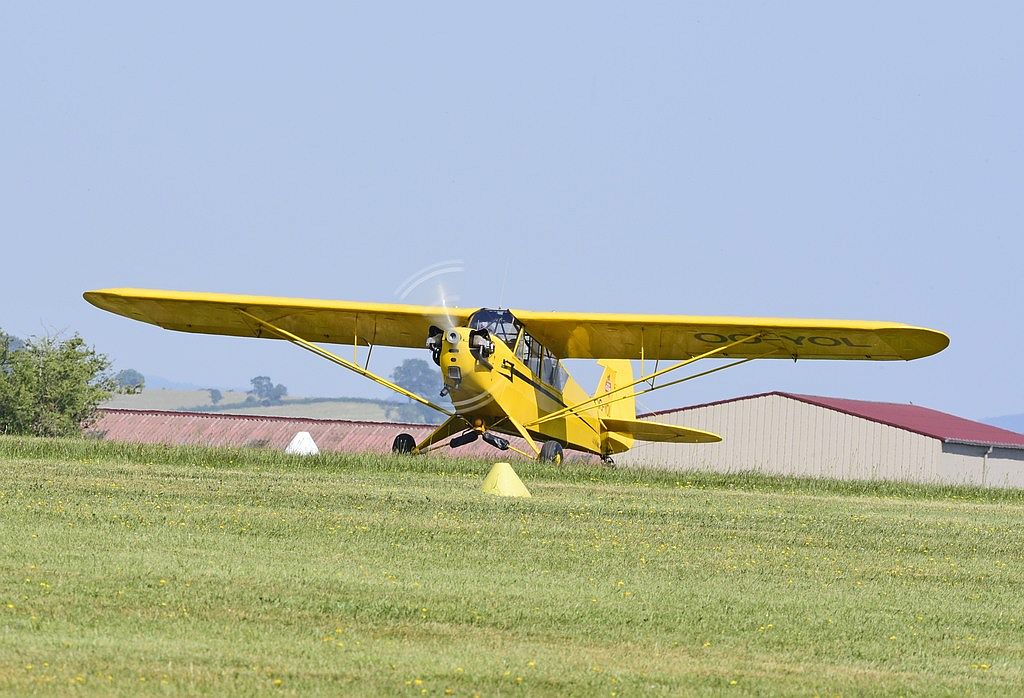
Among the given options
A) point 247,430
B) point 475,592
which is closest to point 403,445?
point 475,592

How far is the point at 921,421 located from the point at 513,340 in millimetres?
29678

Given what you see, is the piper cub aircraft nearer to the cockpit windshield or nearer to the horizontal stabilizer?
the cockpit windshield

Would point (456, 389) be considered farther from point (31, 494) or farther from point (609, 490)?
point (31, 494)

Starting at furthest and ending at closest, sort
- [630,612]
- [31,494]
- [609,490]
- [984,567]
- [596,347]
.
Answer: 1. [596,347]
2. [609,490]
3. [31,494]
4. [984,567]
5. [630,612]

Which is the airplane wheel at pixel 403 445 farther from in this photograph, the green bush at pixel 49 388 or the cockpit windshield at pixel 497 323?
the green bush at pixel 49 388

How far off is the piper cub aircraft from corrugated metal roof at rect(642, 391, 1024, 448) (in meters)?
20.6

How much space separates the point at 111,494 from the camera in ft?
50.1

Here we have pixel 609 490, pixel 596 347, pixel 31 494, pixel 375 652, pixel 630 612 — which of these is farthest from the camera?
pixel 596 347

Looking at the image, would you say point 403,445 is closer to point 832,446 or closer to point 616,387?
point 616,387

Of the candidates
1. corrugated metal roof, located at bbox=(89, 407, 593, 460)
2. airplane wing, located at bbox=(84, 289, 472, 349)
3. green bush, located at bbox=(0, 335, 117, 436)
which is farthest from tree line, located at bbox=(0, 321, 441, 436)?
airplane wing, located at bbox=(84, 289, 472, 349)

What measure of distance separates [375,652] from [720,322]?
60.2 feet

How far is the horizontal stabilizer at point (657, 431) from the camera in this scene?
31491mm

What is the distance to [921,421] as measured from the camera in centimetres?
5184

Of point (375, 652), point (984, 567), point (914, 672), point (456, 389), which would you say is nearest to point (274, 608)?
point (375, 652)
